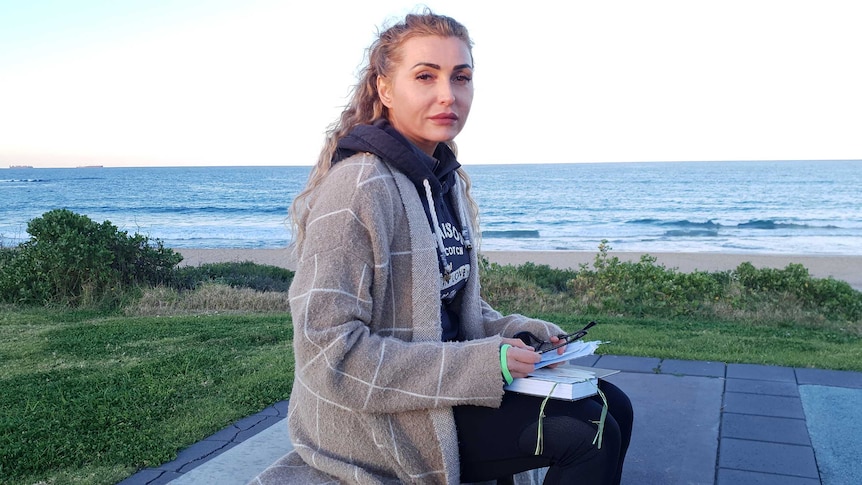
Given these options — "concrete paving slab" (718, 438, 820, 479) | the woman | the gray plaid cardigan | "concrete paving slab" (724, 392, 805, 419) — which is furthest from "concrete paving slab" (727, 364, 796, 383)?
the gray plaid cardigan

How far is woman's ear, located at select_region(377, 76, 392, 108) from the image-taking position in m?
2.17

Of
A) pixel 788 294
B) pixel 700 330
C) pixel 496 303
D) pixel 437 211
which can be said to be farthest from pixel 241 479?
pixel 788 294

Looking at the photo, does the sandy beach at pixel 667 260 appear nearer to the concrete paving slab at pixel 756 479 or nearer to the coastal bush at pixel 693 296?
the coastal bush at pixel 693 296

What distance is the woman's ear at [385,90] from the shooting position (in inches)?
85.6

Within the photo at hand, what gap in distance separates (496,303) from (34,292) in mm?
4397

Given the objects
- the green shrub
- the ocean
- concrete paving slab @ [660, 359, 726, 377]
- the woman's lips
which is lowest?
the ocean

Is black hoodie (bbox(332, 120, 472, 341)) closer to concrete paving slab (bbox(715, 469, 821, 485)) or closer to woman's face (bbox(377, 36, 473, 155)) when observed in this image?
woman's face (bbox(377, 36, 473, 155))

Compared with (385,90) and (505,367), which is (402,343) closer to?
(505,367)

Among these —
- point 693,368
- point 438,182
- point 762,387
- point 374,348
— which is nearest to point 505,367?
point 374,348

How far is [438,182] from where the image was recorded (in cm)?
215

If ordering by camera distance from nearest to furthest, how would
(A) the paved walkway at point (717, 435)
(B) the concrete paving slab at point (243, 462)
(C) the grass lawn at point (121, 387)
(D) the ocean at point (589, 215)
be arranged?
(B) the concrete paving slab at point (243, 462) → (A) the paved walkway at point (717, 435) → (C) the grass lawn at point (121, 387) → (D) the ocean at point (589, 215)

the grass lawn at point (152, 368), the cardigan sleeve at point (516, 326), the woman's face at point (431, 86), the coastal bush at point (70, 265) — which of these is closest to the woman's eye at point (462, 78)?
the woman's face at point (431, 86)

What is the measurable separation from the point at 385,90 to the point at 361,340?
0.77 m

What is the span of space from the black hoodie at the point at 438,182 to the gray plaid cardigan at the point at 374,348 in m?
0.04
